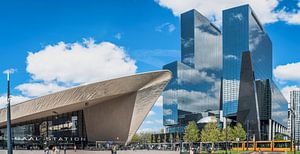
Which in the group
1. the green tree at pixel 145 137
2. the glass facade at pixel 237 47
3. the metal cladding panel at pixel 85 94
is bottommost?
the green tree at pixel 145 137

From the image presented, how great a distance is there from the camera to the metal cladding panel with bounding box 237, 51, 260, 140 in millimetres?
127500

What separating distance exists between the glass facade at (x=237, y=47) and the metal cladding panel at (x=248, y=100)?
4.59 meters

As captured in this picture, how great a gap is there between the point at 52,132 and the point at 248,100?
8398cm

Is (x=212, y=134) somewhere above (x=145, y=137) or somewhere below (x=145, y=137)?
above

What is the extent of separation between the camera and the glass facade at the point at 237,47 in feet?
477

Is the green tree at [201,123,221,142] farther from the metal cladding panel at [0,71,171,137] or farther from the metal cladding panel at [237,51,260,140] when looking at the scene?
the metal cladding panel at [0,71,171,137]

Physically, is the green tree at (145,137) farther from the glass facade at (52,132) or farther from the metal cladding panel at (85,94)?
the metal cladding panel at (85,94)

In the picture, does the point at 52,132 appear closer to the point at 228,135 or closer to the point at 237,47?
the point at 228,135

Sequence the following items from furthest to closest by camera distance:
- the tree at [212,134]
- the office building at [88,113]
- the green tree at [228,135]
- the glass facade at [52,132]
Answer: the green tree at [228,135], the tree at [212,134], the glass facade at [52,132], the office building at [88,113]

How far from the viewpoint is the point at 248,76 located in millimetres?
133125

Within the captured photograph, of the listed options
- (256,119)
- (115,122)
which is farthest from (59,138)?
(256,119)

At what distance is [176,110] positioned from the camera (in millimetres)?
191250

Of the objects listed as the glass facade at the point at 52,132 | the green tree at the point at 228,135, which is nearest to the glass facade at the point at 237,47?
the green tree at the point at 228,135

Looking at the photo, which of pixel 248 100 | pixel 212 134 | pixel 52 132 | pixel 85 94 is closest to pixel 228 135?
pixel 212 134
